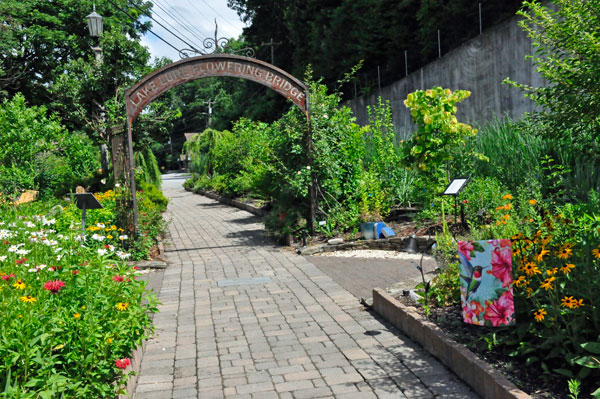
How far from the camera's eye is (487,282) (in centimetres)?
430

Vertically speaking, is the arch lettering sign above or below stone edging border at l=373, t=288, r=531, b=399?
above

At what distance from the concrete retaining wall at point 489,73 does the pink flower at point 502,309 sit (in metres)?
8.00

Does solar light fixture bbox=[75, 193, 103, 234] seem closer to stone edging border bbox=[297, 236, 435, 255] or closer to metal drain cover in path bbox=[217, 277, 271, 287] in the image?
metal drain cover in path bbox=[217, 277, 271, 287]

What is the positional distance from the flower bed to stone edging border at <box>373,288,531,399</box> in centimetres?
238

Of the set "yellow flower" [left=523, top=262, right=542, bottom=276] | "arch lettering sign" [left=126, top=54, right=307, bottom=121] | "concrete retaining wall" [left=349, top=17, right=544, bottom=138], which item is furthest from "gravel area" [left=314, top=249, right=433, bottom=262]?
"yellow flower" [left=523, top=262, right=542, bottom=276]

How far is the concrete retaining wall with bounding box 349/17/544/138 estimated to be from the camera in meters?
12.0

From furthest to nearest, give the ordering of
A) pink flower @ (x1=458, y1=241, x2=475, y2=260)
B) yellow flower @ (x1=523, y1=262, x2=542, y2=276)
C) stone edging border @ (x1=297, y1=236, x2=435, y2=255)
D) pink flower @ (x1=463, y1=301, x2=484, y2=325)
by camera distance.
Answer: stone edging border @ (x1=297, y1=236, x2=435, y2=255)
pink flower @ (x1=458, y1=241, x2=475, y2=260)
pink flower @ (x1=463, y1=301, x2=484, y2=325)
yellow flower @ (x1=523, y1=262, x2=542, y2=276)

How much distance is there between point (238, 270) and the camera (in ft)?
28.0

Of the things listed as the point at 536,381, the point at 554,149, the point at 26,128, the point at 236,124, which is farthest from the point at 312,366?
the point at 236,124

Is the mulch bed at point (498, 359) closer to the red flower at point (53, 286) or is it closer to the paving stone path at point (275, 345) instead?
the paving stone path at point (275, 345)

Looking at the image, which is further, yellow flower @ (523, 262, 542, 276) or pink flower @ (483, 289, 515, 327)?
pink flower @ (483, 289, 515, 327)

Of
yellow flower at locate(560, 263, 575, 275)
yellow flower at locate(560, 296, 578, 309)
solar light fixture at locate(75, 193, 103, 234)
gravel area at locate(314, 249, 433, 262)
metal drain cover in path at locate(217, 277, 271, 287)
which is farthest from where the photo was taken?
gravel area at locate(314, 249, 433, 262)

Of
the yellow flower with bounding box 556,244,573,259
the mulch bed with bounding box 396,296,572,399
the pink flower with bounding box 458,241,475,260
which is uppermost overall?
the yellow flower with bounding box 556,244,573,259

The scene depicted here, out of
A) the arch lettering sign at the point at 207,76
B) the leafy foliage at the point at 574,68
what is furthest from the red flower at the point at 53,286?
the arch lettering sign at the point at 207,76
